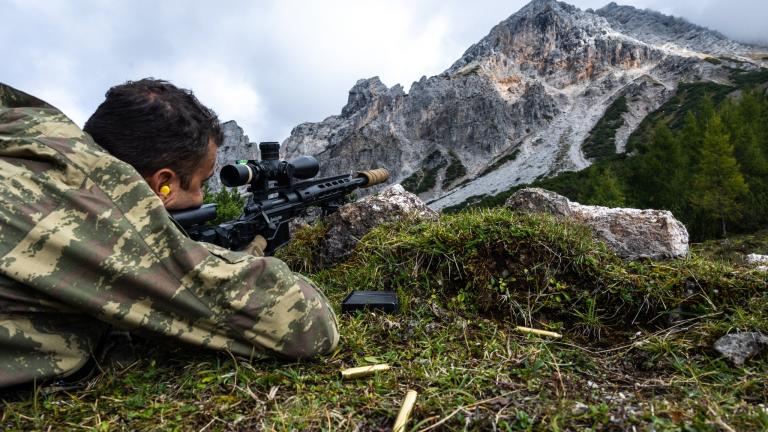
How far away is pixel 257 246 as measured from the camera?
4.77m

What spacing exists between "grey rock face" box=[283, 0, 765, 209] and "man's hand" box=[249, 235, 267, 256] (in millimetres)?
105556

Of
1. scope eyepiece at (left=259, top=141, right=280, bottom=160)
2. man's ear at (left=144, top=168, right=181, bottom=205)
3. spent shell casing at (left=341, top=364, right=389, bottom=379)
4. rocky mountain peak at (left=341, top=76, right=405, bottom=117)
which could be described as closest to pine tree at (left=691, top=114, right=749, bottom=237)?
scope eyepiece at (left=259, top=141, right=280, bottom=160)

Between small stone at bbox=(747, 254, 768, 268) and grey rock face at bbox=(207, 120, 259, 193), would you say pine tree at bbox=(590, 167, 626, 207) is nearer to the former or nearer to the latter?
small stone at bbox=(747, 254, 768, 268)

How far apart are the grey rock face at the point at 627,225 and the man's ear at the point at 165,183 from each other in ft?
15.7

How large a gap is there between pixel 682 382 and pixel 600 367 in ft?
1.46

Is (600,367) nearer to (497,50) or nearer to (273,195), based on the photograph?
(273,195)

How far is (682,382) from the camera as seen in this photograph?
2.37m

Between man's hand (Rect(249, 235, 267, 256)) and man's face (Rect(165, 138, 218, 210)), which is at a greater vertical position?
man's face (Rect(165, 138, 218, 210))

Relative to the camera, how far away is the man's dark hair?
8.69 feet

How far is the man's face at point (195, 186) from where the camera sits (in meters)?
3.12

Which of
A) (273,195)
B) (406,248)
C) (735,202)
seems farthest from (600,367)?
(735,202)

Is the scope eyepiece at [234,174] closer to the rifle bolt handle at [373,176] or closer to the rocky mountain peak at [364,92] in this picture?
the rifle bolt handle at [373,176]

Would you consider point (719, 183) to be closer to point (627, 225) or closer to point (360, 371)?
point (627, 225)

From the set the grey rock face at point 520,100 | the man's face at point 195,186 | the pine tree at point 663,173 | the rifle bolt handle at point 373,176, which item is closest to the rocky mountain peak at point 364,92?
the grey rock face at point 520,100
